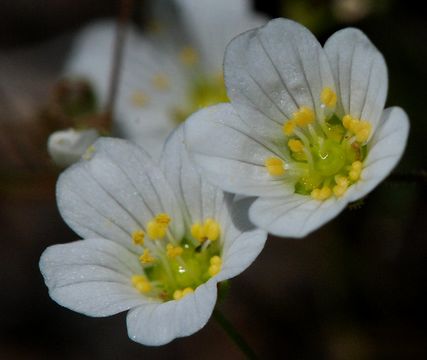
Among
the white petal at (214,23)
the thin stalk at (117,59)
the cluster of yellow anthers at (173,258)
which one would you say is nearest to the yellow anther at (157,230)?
the cluster of yellow anthers at (173,258)

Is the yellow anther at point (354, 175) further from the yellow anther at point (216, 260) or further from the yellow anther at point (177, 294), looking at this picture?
the yellow anther at point (177, 294)

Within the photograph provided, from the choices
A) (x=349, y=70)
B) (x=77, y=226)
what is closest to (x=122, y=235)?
(x=77, y=226)

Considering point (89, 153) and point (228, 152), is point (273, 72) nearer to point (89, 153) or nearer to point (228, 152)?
point (228, 152)

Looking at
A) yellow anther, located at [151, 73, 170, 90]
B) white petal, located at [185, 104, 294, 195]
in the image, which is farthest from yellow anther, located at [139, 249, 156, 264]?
yellow anther, located at [151, 73, 170, 90]

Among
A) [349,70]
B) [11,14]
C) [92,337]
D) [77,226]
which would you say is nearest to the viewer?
[349,70]

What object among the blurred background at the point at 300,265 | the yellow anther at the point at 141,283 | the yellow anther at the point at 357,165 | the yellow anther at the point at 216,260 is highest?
the yellow anther at the point at 357,165

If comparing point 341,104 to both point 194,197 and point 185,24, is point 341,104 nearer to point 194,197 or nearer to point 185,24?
point 194,197

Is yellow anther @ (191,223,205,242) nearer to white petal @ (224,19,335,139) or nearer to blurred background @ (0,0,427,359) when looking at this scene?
white petal @ (224,19,335,139)
